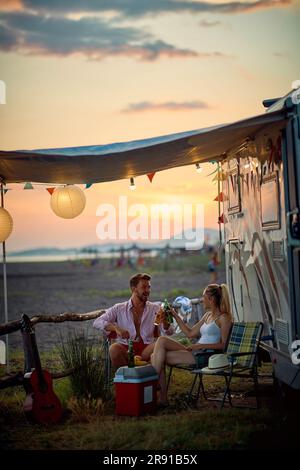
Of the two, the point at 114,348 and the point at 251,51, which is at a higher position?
the point at 251,51

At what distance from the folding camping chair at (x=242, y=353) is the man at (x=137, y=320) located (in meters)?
0.66

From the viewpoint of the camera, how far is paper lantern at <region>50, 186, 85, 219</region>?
22.9ft

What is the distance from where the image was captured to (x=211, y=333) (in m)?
6.11

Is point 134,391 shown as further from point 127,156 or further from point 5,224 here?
point 5,224

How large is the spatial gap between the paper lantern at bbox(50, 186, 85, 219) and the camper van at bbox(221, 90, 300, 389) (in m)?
1.55

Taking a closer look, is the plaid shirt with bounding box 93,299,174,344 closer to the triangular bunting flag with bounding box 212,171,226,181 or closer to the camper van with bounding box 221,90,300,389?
the camper van with bounding box 221,90,300,389

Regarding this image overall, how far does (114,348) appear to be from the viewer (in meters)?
6.09

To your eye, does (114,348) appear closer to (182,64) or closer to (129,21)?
(182,64)

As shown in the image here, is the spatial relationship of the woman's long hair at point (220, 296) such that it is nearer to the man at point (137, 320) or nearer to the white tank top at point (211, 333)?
the white tank top at point (211, 333)

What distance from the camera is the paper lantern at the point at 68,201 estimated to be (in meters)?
6.97

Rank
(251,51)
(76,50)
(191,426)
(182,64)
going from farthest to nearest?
(76,50)
(182,64)
(251,51)
(191,426)

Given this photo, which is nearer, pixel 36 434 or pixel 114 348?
pixel 36 434

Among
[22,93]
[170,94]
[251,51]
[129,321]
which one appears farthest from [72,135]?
[129,321]

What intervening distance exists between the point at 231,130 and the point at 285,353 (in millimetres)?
1702
